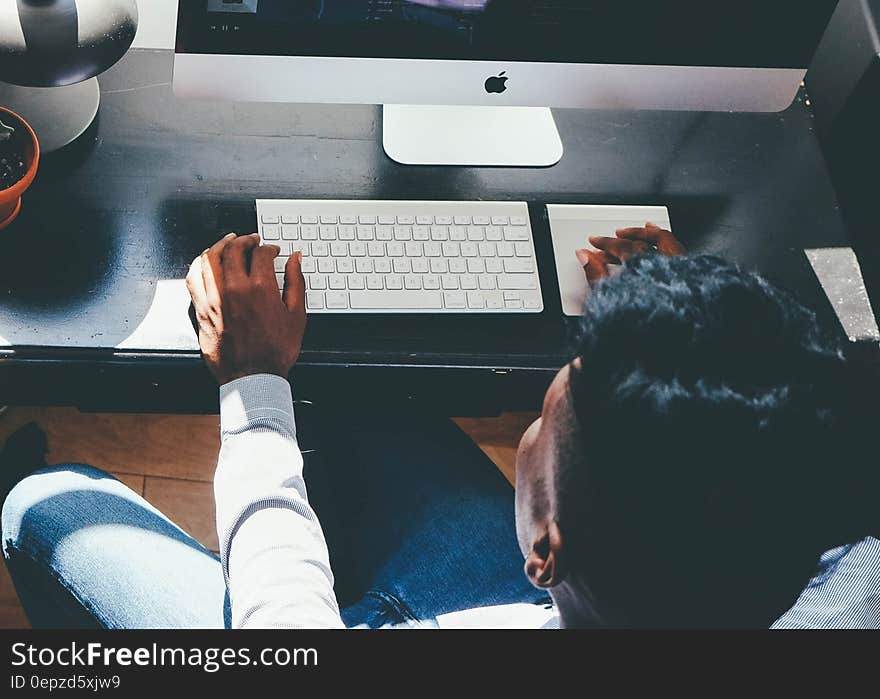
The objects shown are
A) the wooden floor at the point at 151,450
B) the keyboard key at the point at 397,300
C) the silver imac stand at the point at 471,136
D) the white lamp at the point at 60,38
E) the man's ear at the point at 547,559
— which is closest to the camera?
the man's ear at the point at 547,559

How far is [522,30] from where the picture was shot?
1057mm

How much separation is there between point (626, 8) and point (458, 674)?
732 millimetres

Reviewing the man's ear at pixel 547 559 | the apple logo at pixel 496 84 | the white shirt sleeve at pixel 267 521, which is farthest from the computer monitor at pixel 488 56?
the man's ear at pixel 547 559

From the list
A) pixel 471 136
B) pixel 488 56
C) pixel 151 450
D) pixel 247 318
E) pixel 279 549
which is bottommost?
pixel 151 450

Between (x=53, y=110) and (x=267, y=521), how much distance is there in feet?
1.83

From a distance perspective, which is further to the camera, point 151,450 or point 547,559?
point 151,450

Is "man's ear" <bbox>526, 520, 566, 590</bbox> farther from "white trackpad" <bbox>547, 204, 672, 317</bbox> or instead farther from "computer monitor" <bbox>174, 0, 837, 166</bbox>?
"computer monitor" <bbox>174, 0, 837, 166</bbox>

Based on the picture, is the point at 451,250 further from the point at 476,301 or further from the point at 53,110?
the point at 53,110

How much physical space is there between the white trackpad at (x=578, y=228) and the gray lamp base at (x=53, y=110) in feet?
1.87

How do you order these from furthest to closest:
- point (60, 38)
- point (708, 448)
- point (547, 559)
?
point (60, 38) → point (547, 559) → point (708, 448)

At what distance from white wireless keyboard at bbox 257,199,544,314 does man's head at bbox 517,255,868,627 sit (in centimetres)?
27

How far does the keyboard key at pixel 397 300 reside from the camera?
1045 millimetres

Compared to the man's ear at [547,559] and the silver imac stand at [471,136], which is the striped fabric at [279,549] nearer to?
the man's ear at [547,559]

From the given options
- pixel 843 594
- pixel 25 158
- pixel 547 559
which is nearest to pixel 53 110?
pixel 25 158
